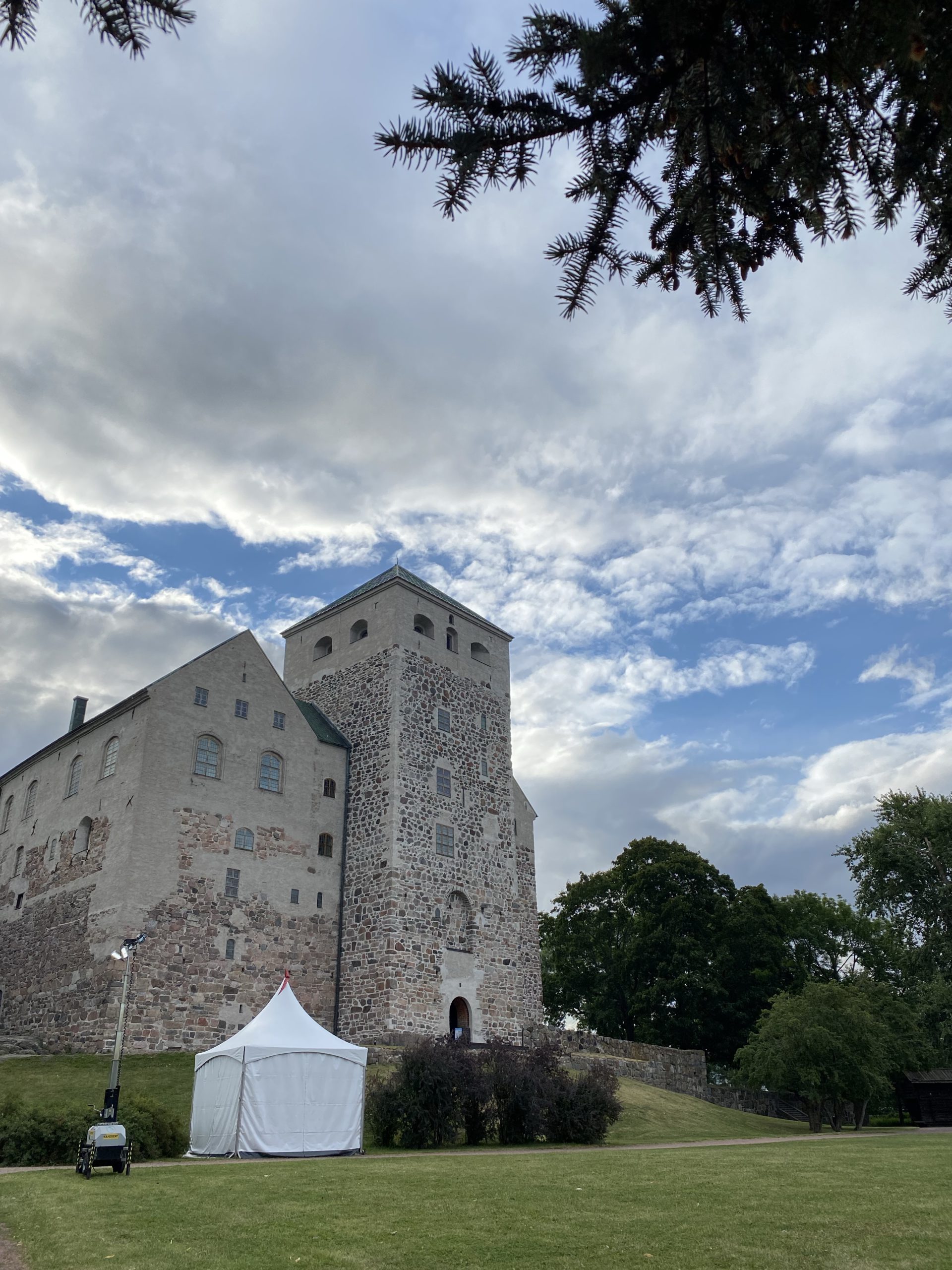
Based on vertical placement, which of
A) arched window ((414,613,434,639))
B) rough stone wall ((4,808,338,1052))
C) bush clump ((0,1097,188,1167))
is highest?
arched window ((414,613,434,639))

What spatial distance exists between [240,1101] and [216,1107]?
885 mm

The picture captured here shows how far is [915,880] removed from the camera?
36.6 metres

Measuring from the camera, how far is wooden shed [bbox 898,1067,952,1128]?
117 ft

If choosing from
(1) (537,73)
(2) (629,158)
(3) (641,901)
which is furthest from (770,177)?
(3) (641,901)

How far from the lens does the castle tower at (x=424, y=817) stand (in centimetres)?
3148

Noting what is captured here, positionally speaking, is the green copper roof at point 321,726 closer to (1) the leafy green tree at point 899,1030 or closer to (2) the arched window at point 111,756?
(2) the arched window at point 111,756

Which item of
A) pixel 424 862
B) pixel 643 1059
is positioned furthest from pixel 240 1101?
pixel 643 1059

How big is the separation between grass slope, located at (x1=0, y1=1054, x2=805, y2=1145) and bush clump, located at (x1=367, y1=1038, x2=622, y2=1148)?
1.35m

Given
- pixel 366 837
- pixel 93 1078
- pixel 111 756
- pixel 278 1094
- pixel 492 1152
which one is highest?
pixel 111 756

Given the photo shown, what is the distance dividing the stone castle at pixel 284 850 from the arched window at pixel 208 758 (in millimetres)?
65

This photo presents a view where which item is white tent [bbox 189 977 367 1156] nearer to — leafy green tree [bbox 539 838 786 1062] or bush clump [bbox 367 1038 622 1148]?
bush clump [bbox 367 1038 622 1148]

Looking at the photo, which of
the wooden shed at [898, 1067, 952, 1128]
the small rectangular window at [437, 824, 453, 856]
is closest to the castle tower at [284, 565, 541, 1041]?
the small rectangular window at [437, 824, 453, 856]

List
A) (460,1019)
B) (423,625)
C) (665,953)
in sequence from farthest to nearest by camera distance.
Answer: (665,953) → (423,625) → (460,1019)

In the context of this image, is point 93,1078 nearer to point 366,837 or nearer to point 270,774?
point 270,774
